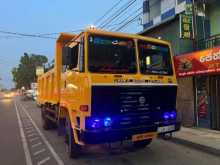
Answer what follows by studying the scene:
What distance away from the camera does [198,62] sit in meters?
14.8

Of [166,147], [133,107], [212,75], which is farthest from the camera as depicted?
[212,75]

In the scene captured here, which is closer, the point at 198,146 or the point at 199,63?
the point at 198,146

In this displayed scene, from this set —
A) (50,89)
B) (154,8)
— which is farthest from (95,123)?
(154,8)

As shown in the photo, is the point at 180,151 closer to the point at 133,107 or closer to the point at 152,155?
the point at 152,155

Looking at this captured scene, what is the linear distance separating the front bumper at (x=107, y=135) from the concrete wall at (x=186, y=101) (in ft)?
25.7

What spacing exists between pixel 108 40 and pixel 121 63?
614 millimetres

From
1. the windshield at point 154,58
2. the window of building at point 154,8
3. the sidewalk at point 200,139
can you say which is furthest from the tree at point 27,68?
the windshield at point 154,58

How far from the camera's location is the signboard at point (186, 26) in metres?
16.2

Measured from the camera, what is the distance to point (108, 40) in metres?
9.27

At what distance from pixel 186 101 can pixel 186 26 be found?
Answer: 10.4 feet

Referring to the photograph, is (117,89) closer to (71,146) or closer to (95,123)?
(95,123)

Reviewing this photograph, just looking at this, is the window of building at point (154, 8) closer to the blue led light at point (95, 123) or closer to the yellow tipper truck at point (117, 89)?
the yellow tipper truck at point (117, 89)

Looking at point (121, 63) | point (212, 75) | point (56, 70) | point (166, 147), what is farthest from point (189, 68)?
point (121, 63)

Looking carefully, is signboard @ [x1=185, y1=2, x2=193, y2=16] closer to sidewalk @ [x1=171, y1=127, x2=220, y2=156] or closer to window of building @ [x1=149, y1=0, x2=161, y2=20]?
sidewalk @ [x1=171, y1=127, x2=220, y2=156]
